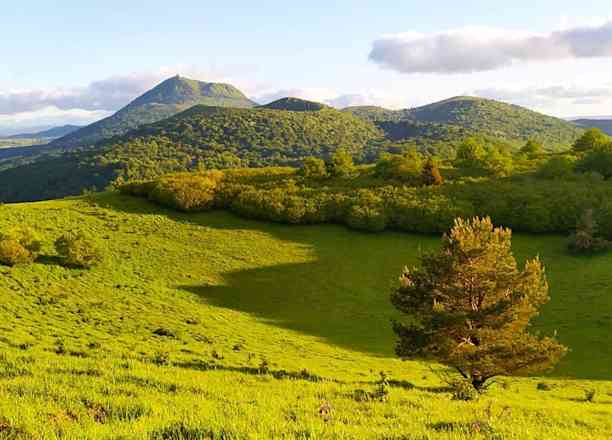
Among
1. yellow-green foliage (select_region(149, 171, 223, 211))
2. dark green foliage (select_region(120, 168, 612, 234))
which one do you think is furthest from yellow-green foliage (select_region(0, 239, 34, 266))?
dark green foliage (select_region(120, 168, 612, 234))

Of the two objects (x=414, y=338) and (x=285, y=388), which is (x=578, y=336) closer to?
(x=414, y=338)

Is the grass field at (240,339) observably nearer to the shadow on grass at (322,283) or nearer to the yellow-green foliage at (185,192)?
the shadow on grass at (322,283)

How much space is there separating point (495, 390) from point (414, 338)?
18.9ft

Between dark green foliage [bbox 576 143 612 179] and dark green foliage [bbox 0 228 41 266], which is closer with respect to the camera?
dark green foliage [bbox 0 228 41 266]

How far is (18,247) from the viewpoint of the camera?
136 ft

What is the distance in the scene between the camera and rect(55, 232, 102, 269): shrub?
44344 mm

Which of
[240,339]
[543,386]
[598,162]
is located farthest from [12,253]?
[598,162]

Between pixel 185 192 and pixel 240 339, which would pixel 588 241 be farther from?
pixel 185 192

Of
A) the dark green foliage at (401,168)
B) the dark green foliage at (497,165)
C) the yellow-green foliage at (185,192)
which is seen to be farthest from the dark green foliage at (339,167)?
the dark green foliage at (497,165)

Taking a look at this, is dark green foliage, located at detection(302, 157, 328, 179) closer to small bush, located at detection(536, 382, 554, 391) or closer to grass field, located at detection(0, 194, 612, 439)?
grass field, located at detection(0, 194, 612, 439)

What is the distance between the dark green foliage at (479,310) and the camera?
2100 centimetres

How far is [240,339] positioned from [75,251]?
883 inches

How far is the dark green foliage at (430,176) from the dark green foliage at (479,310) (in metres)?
55.1

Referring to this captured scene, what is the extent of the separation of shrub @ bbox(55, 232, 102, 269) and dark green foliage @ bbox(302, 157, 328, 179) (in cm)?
4461
